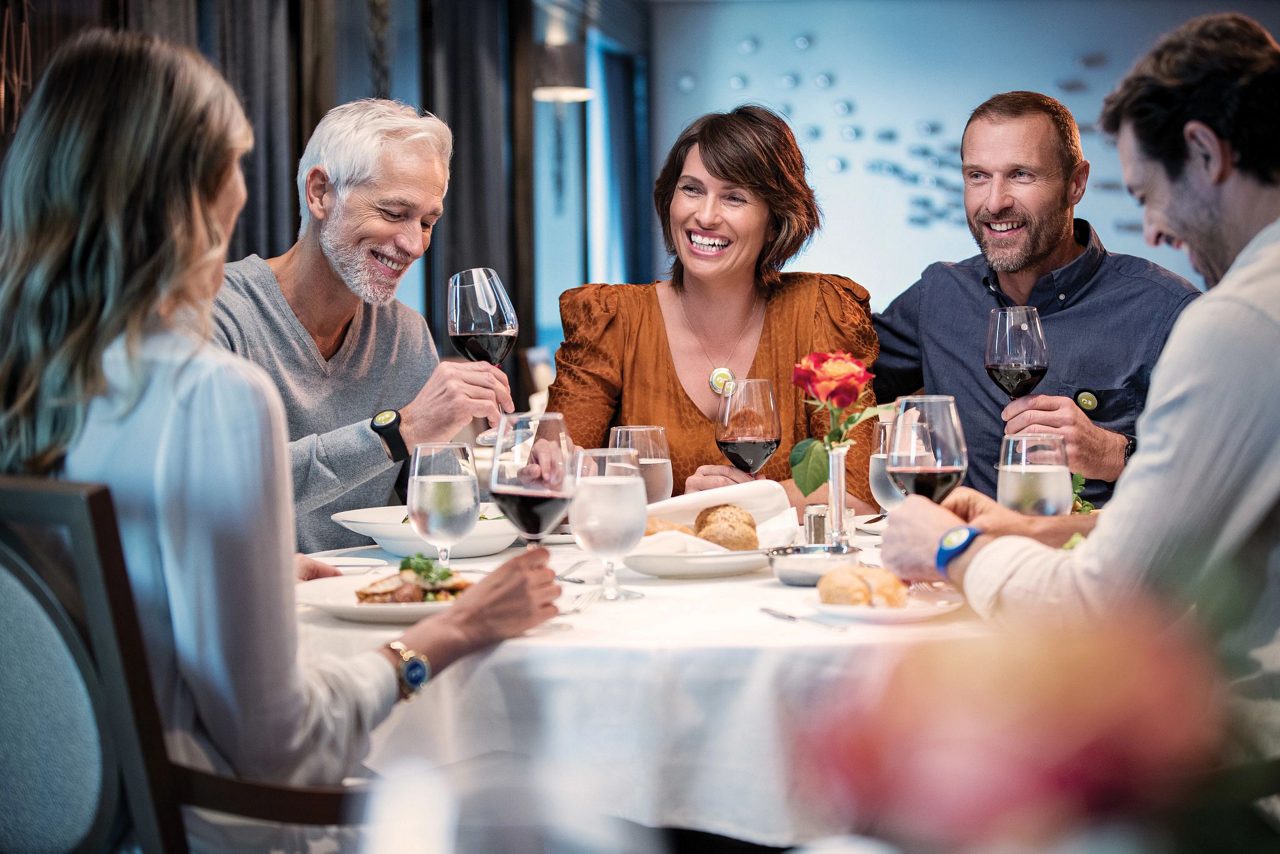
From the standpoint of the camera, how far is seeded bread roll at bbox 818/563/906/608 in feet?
4.60

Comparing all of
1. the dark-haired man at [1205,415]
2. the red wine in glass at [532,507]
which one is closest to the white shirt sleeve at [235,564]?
the red wine in glass at [532,507]

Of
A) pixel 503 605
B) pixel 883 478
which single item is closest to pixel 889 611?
pixel 503 605

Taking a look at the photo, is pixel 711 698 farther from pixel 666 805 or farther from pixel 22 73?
pixel 22 73

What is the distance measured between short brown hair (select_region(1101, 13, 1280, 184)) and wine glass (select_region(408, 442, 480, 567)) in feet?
2.95

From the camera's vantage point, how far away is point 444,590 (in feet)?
4.81

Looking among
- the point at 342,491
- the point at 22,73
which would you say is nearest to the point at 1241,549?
the point at 342,491

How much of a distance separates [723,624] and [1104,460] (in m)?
1.39

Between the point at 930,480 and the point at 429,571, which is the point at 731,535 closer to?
the point at 930,480

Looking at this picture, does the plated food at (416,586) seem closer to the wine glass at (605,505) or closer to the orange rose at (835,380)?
the wine glass at (605,505)

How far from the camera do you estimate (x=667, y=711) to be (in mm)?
1288

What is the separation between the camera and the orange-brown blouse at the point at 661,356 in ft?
9.23

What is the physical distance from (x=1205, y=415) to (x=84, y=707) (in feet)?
3.51

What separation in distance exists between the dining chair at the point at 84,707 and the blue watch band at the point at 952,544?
2.32ft

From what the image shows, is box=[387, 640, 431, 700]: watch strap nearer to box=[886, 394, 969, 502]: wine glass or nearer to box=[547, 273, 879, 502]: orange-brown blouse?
box=[886, 394, 969, 502]: wine glass
